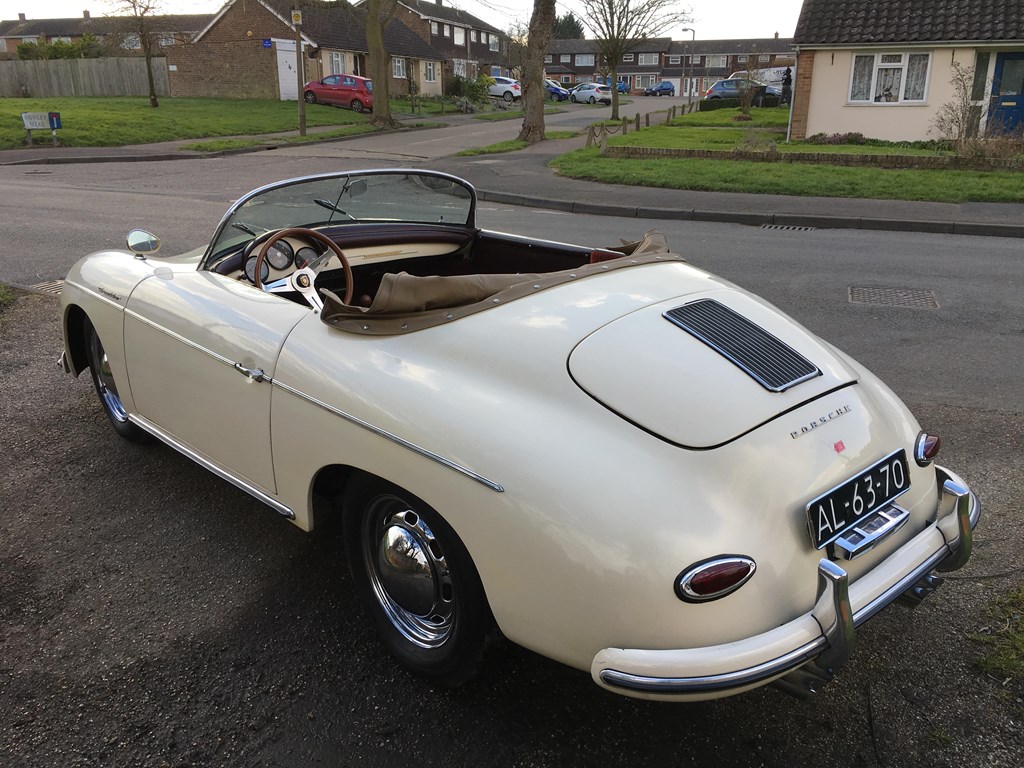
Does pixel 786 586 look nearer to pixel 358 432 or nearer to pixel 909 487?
pixel 909 487

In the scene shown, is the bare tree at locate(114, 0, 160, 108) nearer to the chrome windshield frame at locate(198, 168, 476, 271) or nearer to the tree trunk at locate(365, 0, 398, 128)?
the tree trunk at locate(365, 0, 398, 128)

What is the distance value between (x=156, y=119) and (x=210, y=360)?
25690 mm

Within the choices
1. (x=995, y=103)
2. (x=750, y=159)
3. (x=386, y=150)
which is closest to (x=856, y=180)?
(x=750, y=159)

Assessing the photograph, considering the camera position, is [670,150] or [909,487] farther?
[670,150]

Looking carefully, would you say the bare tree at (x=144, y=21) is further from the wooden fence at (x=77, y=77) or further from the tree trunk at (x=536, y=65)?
the tree trunk at (x=536, y=65)

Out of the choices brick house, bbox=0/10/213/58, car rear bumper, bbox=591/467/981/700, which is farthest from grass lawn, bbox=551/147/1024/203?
brick house, bbox=0/10/213/58

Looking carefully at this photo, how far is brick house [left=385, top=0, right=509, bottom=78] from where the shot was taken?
5662cm

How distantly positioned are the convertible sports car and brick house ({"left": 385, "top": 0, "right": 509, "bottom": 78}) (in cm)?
5439

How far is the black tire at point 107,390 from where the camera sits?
13.2ft

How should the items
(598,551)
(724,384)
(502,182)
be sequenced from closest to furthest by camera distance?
1. (598,551)
2. (724,384)
3. (502,182)

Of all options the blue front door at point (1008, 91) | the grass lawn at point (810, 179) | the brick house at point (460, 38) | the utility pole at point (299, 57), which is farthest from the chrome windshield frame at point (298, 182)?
the brick house at point (460, 38)

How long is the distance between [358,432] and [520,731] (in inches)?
38.5

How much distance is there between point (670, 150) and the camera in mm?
17422

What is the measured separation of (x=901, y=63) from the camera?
20.2 m
